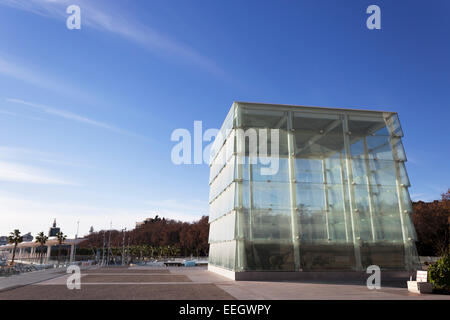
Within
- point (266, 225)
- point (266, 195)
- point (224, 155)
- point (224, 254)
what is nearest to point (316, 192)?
point (266, 195)

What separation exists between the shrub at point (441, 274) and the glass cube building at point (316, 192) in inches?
313

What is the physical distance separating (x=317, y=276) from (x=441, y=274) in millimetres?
8599

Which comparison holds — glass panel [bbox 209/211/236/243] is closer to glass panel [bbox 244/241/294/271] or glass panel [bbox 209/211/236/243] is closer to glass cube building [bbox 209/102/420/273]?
glass cube building [bbox 209/102/420/273]

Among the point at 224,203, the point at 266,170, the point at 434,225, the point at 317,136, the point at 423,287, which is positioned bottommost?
the point at 423,287

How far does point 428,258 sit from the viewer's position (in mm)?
63438

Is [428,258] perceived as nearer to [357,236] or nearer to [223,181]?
[357,236]

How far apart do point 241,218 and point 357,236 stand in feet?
30.5

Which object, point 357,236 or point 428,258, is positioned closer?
point 357,236

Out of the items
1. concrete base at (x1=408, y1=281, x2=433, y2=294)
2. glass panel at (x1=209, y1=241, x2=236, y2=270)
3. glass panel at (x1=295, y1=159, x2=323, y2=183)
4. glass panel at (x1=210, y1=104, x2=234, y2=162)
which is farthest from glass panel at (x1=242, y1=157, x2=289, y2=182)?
concrete base at (x1=408, y1=281, x2=433, y2=294)

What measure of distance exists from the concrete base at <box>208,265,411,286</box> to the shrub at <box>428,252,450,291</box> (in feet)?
21.3

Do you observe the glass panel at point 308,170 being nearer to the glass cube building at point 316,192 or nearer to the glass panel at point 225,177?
the glass cube building at point 316,192

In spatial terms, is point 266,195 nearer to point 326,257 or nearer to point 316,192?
point 316,192

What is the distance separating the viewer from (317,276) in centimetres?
2277
